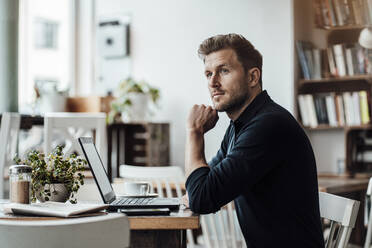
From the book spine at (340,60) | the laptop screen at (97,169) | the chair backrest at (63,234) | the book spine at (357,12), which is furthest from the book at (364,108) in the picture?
the chair backrest at (63,234)

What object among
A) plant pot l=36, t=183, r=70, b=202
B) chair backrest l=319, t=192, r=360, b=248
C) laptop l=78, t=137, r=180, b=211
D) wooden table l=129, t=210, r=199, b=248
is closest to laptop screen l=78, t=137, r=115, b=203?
laptop l=78, t=137, r=180, b=211

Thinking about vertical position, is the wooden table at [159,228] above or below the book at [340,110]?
below

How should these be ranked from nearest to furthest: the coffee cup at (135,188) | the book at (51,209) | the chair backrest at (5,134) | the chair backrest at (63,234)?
the chair backrest at (63,234), the book at (51,209), the coffee cup at (135,188), the chair backrest at (5,134)

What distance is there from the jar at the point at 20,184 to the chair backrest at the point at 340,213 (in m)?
0.99

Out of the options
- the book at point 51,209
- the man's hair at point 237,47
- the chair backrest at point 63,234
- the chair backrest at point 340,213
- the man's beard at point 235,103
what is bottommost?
the chair backrest at point 340,213

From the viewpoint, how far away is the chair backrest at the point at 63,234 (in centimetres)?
130

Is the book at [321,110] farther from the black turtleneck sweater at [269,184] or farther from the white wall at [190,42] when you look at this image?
the black turtleneck sweater at [269,184]

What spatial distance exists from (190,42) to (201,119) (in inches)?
126

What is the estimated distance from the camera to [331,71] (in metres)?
4.50

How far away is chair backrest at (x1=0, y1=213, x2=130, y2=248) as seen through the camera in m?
1.30

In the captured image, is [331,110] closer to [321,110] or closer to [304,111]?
[321,110]

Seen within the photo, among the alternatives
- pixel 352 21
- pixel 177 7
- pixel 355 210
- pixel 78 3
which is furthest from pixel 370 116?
pixel 78 3

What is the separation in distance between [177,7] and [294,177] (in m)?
3.63

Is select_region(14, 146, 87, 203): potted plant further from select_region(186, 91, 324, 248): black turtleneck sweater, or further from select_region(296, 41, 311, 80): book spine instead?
select_region(296, 41, 311, 80): book spine
